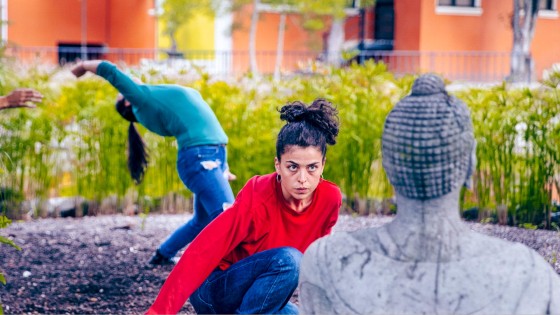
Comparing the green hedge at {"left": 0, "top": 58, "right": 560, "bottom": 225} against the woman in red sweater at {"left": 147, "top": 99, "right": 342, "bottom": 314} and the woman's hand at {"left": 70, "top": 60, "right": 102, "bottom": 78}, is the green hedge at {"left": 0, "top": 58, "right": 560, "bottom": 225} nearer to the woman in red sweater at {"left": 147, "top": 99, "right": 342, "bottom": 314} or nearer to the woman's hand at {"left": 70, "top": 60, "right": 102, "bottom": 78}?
the woman's hand at {"left": 70, "top": 60, "right": 102, "bottom": 78}

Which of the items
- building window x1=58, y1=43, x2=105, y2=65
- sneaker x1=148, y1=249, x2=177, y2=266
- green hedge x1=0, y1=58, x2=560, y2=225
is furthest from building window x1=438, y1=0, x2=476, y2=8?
sneaker x1=148, y1=249, x2=177, y2=266

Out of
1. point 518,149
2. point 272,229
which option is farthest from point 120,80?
point 518,149

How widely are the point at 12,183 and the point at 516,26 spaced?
17078 millimetres

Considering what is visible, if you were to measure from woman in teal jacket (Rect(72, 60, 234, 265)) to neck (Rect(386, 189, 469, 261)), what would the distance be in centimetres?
284

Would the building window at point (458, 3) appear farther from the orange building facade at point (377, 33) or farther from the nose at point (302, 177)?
the nose at point (302, 177)

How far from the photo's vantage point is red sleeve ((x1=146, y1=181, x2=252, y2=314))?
9.01 ft

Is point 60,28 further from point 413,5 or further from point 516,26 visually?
point 516,26

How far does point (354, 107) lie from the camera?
7.15 meters

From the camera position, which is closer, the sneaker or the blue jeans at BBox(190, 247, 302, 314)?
the blue jeans at BBox(190, 247, 302, 314)

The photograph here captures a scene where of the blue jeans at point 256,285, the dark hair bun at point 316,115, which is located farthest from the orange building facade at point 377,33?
the dark hair bun at point 316,115

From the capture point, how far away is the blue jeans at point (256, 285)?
3236 mm

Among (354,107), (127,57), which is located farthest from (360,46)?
(354,107)

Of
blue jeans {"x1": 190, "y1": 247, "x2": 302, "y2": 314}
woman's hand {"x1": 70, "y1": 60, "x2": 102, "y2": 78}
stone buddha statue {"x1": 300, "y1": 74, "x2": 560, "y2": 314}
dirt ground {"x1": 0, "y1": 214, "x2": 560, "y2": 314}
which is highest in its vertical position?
woman's hand {"x1": 70, "y1": 60, "x2": 102, "y2": 78}

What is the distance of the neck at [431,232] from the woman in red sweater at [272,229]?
1.09m
